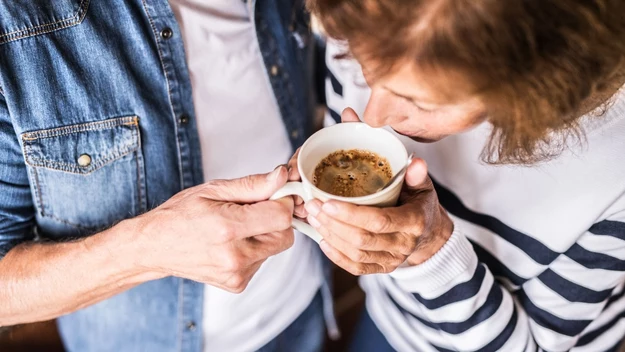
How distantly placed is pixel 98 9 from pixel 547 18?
739 millimetres

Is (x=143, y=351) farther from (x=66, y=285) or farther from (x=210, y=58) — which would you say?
(x=210, y=58)

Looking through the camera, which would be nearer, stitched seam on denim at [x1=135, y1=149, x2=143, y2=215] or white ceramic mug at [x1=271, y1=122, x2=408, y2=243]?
white ceramic mug at [x1=271, y1=122, x2=408, y2=243]

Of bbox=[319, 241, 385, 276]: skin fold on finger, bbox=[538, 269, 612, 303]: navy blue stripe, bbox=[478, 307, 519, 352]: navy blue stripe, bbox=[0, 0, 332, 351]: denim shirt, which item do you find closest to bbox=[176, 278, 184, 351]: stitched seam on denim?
bbox=[0, 0, 332, 351]: denim shirt

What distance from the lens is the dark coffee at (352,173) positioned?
837mm

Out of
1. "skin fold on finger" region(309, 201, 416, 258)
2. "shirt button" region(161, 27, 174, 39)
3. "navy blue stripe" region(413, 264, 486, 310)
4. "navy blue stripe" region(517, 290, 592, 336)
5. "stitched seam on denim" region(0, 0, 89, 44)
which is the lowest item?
"navy blue stripe" region(517, 290, 592, 336)

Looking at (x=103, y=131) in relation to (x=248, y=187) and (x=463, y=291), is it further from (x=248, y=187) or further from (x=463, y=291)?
(x=463, y=291)

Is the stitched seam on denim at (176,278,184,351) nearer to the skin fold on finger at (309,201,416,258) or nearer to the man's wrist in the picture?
the man's wrist

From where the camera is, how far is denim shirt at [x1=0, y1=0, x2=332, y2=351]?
2.78ft

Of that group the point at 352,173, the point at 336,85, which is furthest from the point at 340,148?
the point at 336,85

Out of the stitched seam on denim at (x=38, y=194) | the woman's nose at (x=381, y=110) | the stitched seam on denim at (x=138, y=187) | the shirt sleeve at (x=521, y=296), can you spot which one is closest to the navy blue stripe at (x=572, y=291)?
the shirt sleeve at (x=521, y=296)

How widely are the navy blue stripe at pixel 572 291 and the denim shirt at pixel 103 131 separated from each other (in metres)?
0.67

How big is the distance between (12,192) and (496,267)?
36.9 inches

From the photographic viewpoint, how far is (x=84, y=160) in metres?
0.92

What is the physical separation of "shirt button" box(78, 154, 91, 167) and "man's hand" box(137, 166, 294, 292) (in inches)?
6.6
